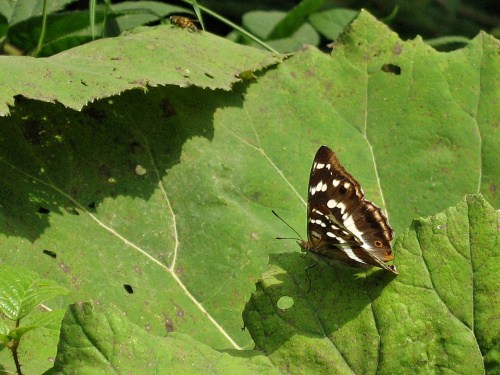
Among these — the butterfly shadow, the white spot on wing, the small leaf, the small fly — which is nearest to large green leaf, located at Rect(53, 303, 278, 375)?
the small leaf

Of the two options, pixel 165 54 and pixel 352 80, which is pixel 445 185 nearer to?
pixel 352 80

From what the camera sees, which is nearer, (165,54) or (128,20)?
(165,54)

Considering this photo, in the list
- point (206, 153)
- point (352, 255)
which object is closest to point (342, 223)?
point (352, 255)

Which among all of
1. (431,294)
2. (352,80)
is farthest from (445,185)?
(431,294)

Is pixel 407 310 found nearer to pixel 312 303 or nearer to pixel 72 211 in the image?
pixel 312 303

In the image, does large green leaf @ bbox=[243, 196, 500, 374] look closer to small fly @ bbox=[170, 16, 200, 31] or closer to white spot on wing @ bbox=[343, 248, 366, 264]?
white spot on wing @ bbox=[343, 248, 366, 264]

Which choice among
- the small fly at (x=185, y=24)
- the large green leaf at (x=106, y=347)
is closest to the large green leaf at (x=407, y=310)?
the large green leaf at (x=106, y=347)
